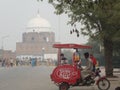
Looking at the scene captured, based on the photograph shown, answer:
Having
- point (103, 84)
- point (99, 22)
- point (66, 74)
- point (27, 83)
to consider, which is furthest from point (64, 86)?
point (99, 22)

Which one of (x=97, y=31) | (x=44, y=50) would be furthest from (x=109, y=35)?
(x=44, y=50)

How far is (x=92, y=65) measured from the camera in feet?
76.5

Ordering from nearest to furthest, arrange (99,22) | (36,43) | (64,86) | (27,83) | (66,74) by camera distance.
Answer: (66,74) < (64,86) < (27,83) < (99,22) < (36,43)

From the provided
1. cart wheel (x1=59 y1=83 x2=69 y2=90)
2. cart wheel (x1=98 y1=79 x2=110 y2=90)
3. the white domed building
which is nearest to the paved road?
cart wheel (x1=98 y1=79 x2=110 y2=90)

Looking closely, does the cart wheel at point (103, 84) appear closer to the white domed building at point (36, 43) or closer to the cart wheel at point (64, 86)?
the cart wheel at point (64, 86)

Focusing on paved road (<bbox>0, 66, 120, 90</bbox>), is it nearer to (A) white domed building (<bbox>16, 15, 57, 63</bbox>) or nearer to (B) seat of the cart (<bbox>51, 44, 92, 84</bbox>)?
(B) seat of the cart (<bbox>51, 44, 92, 84</bbox>)

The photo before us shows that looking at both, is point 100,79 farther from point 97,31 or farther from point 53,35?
point 53,35

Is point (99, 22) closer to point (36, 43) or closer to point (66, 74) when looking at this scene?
point (66, 74)

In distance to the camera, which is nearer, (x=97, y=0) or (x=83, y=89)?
(x=97, y=0)

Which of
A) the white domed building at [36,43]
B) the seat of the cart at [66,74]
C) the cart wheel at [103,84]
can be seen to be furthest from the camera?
the white domed building at [36,43]

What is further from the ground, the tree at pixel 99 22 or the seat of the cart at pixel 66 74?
the tree at pixel 99 22

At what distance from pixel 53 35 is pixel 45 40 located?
12.1 feet

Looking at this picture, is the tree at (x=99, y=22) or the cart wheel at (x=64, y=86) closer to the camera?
the cart wheel at (x=64, y=86)

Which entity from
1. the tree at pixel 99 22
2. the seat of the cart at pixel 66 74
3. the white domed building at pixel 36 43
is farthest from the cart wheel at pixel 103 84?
the white domed building at pixel 36 43
